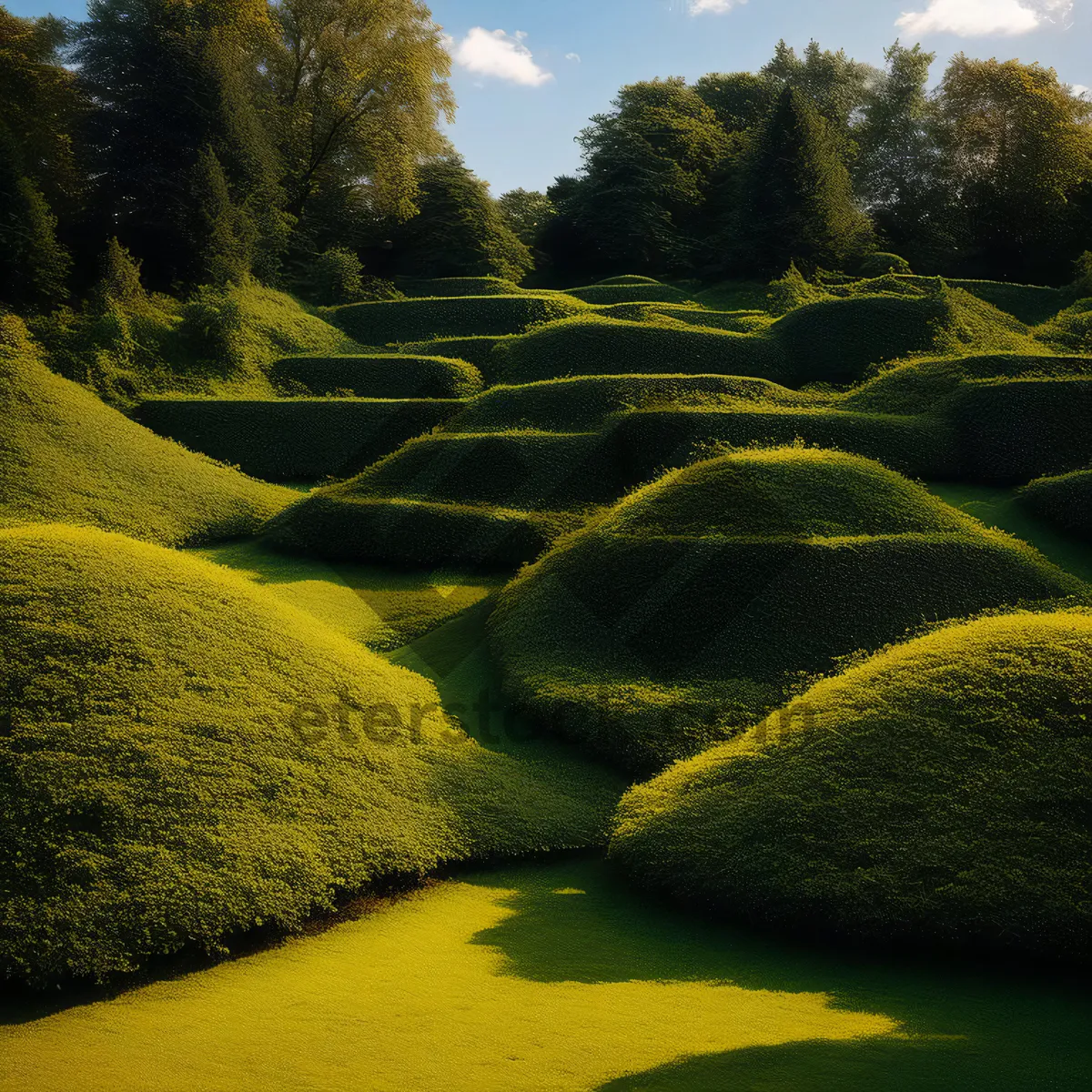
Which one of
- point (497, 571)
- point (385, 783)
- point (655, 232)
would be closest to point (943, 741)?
point (385, 783)

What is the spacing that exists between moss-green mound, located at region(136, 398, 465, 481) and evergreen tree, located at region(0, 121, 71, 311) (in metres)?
4.32

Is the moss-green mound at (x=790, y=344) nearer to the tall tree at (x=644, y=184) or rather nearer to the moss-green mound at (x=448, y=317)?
the moss-green mound at (x=448, y=317)

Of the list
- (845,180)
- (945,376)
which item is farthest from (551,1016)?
(845,180)

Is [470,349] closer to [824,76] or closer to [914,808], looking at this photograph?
[914,808]

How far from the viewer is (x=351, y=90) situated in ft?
132

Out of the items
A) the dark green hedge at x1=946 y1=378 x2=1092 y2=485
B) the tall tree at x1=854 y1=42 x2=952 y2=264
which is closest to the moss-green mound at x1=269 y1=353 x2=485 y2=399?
the dark green hedge at x1=946 y1=378 x2=1092 y2=485

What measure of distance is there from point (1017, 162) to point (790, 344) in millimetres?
22081

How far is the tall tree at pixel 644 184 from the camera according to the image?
42.9 m

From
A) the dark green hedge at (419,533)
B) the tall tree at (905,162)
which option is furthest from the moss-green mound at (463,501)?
the tall tree at (905,162)

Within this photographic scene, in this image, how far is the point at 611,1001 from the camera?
20.3 feet

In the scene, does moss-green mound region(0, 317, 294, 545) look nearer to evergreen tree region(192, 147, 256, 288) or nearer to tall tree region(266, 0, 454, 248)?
evergreen tree region(192, 147, 256, 288)

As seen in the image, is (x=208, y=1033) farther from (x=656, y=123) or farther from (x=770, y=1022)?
(x=656, y=123)

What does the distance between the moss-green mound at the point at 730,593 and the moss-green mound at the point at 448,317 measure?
19.4 m

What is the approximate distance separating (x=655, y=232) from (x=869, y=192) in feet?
35.8
